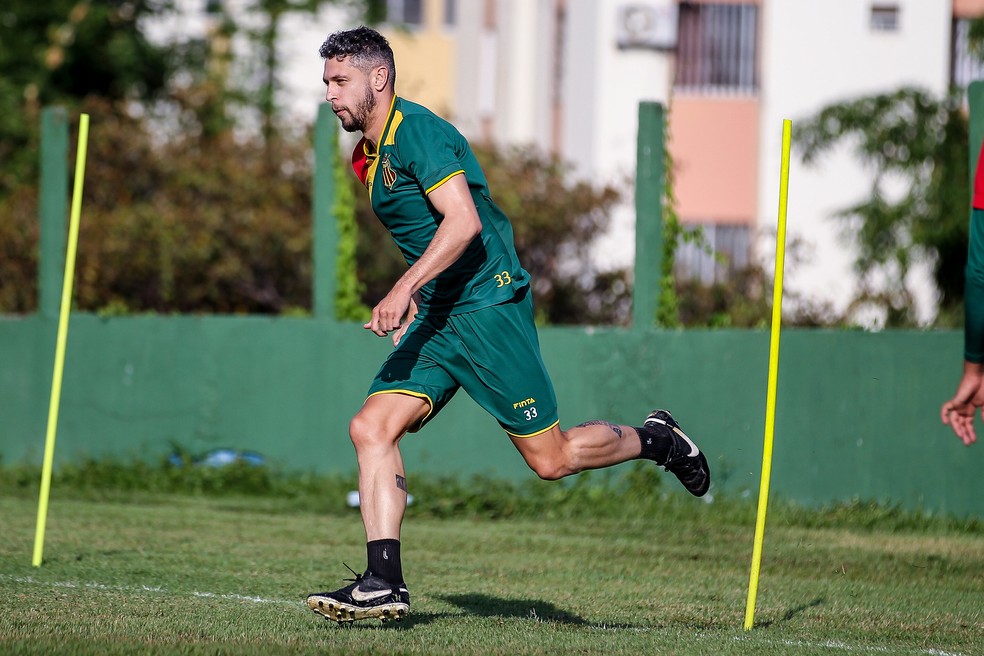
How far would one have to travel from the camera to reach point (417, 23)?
3656cm

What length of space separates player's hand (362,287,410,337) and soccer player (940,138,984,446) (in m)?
2.46

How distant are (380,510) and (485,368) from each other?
74 cm

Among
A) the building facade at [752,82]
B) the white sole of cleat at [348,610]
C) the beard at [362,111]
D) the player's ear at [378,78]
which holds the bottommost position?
the white sole of cleat at [348,610]

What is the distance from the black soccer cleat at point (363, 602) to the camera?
18.1 ft

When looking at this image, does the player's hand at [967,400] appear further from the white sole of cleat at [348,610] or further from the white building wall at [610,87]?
the white building wall at [610,87]

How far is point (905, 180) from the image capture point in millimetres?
17891

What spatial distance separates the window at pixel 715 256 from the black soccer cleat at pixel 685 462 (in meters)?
4.41

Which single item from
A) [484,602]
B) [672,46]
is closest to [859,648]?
[484,602]

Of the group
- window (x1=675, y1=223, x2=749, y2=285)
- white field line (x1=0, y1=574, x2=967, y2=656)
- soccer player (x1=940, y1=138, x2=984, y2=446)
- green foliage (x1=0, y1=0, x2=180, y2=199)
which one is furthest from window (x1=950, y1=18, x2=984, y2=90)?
white field line (x1=0, y1=574, x2=967, y2=656)

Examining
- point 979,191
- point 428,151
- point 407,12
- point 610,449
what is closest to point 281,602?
point 610,449

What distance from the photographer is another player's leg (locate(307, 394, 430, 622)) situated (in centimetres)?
555

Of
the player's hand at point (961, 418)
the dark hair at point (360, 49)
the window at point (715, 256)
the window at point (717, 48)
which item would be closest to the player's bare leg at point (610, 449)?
the player's hand at point (961, 418)

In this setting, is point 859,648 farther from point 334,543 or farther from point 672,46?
point 672,46

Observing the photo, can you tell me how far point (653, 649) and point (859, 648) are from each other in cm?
89
